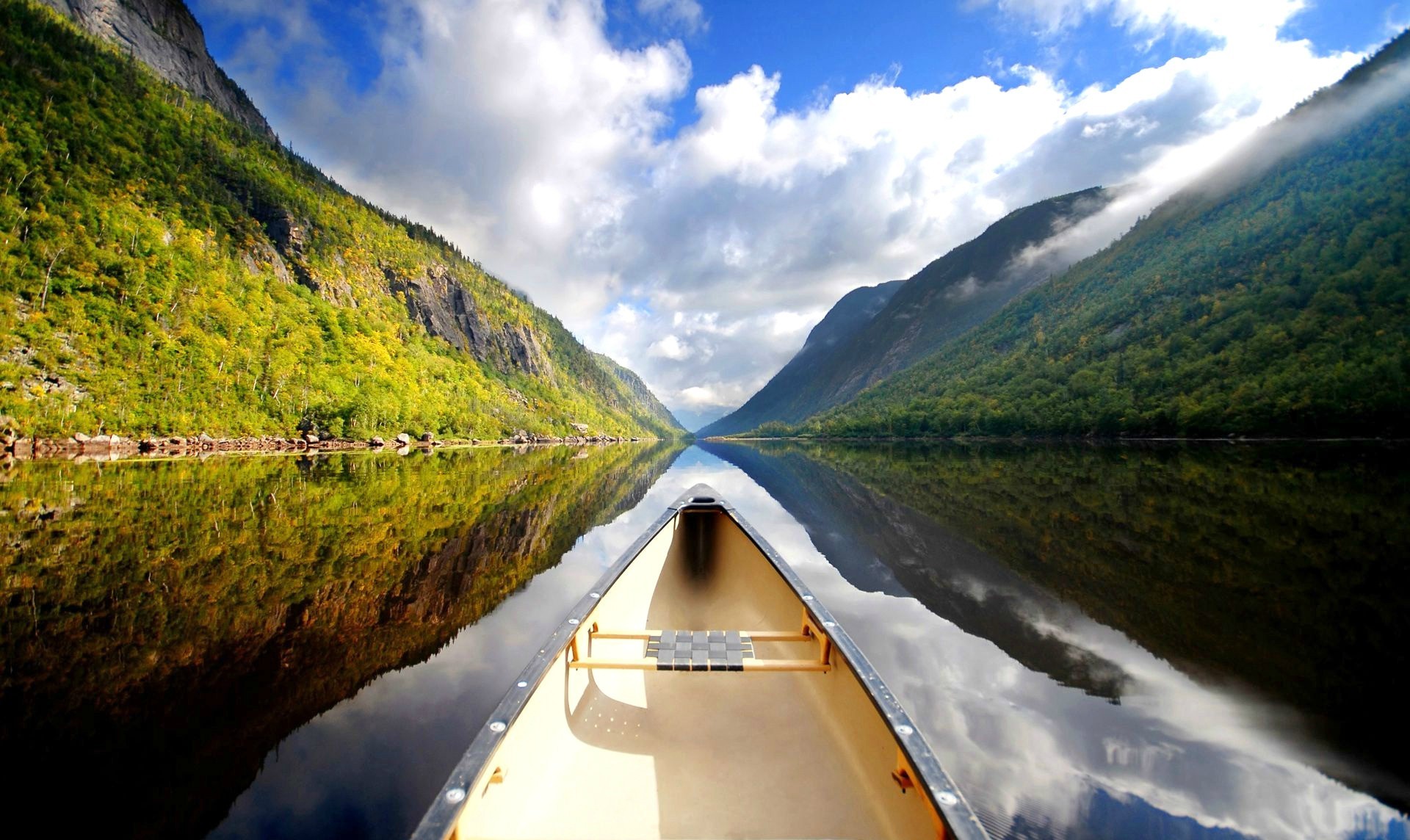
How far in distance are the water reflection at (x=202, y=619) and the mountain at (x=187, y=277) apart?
4056 cm

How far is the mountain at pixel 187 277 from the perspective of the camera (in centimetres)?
4584

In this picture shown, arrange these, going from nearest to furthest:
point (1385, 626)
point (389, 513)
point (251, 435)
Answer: point (1385, 626)
point (389, 513)
point (251, 435)

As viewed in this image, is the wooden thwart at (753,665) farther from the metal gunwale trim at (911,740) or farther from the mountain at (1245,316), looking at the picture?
the mountain at (1245,316)

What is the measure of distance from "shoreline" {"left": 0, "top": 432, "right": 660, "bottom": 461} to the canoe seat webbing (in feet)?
143

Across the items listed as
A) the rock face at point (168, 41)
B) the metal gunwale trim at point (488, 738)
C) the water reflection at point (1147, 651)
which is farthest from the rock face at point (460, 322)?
the metal gunwale trim at point (488, 738)

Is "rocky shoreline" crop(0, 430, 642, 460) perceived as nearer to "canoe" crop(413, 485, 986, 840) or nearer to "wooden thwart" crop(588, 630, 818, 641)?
"wooden thwart" crop(588, 630, 818, 641)

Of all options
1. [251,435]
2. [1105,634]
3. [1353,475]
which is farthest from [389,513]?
[251,435]

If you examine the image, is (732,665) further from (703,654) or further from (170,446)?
(170,446)

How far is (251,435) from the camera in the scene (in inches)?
2096

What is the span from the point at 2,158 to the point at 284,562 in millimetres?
81156

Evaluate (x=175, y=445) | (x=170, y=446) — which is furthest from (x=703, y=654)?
(x=175, y=445)

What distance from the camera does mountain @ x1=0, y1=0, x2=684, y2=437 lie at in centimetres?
4584

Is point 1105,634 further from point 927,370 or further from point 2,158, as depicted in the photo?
point 927,370

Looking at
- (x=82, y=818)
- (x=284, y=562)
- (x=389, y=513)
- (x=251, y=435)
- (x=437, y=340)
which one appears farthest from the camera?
(x=437, y=340)
